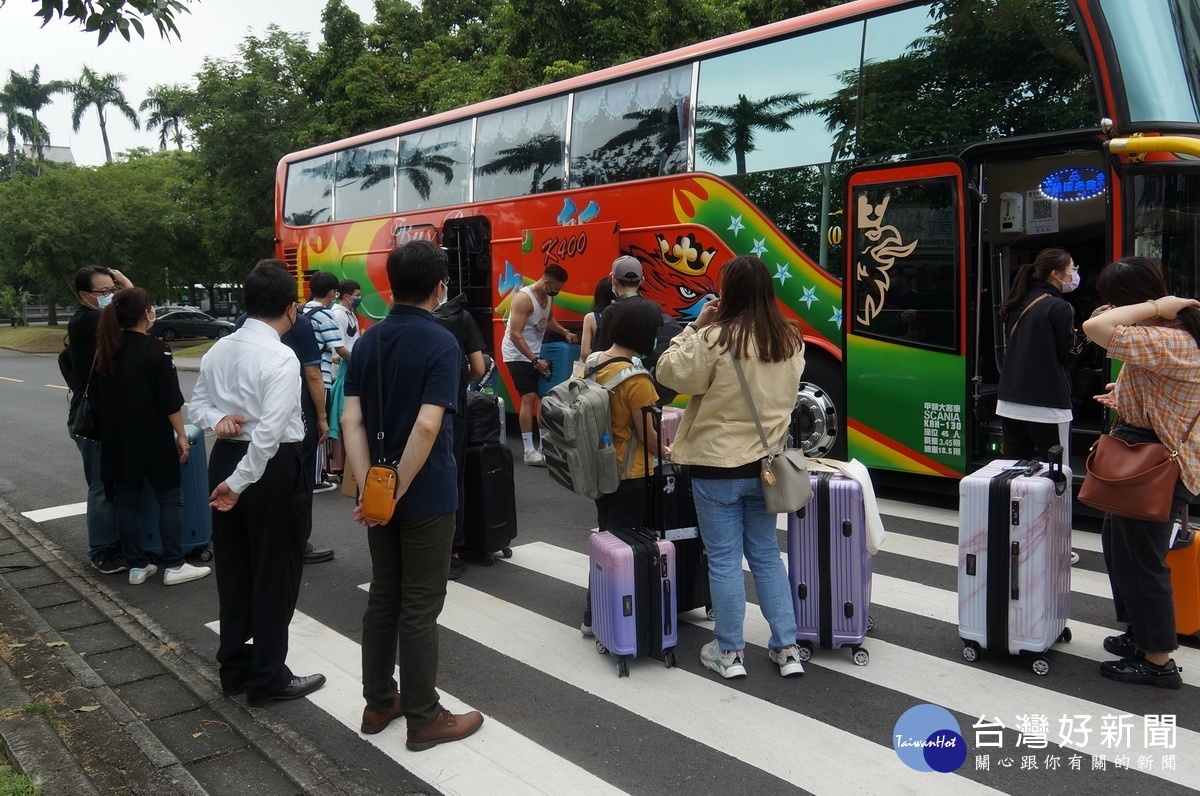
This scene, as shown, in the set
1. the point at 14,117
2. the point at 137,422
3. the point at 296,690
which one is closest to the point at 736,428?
the point at 296,690

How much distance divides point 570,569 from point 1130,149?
14.7 ft

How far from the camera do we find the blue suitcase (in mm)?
6539

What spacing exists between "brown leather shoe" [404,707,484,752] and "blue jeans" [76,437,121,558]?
3616 mm

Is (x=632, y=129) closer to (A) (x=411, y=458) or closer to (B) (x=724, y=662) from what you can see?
(B) (x=724, y=662)

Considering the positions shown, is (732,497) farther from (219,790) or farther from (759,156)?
(759,156)

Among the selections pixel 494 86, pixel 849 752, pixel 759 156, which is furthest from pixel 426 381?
pixel 494 86

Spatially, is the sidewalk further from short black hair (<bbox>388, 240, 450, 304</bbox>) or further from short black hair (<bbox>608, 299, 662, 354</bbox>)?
short black hair (<bbox>608, 299, 662, 354</bbox>)

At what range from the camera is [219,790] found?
12.0 ft

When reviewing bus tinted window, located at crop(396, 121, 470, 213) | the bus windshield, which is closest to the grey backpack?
the bus windshield

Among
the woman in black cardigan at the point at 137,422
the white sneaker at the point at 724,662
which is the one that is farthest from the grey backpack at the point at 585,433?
the woman in black cardigan at the point at 137,422

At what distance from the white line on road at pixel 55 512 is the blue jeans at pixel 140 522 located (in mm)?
2577

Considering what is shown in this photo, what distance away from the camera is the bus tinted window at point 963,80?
21.8 ft

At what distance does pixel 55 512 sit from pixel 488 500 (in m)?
4.69

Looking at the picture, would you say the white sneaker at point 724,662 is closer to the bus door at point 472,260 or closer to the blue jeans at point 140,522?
the blue jeans at point 140,522
